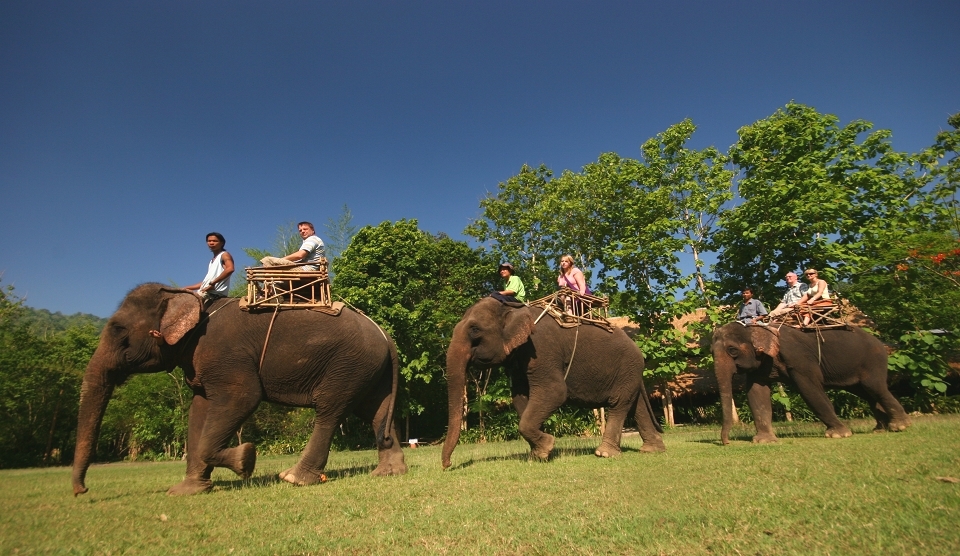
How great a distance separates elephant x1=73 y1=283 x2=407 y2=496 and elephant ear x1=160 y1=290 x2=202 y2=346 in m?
0.01

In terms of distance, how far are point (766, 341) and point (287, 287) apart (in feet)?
31.1

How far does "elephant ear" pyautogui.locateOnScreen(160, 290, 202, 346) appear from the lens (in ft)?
25.5

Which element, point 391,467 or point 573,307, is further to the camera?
point 573,307

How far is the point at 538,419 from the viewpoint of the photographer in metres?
9.36

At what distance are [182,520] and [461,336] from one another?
4.91 metres

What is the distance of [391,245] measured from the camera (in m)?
25.1

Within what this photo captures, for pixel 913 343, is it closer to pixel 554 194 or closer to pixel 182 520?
pixel 554 194

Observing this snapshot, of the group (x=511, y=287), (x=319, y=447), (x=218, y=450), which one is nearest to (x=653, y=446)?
(x=511, y=287)

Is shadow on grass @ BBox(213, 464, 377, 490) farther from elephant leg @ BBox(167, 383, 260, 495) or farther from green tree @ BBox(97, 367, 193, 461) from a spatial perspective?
green tree @ BBox(97, 367, 193, 461)

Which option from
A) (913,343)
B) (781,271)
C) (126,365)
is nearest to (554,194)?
(781,271)

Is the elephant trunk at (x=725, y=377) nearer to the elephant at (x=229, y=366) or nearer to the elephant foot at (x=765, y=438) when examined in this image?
the elephant foot at (x=765, y=438)

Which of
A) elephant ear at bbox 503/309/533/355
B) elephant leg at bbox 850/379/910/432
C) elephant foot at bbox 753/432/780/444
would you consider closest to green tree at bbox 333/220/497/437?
elephant ear at bbox 503/309/533/355

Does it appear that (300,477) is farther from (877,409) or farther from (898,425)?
(877,409)

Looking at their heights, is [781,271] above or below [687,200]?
below
